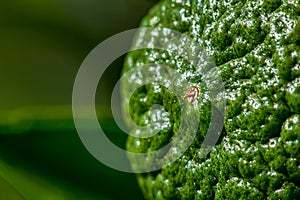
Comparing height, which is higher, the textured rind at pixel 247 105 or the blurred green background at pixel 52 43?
the blurred green background at pixel 52 43

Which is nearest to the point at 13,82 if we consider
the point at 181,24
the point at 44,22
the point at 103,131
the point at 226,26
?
the point at 44,22

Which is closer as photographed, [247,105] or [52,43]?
[247,105]

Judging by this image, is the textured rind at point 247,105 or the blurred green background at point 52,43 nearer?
the textured rind at point 247,105

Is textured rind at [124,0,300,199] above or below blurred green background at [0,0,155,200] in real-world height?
below

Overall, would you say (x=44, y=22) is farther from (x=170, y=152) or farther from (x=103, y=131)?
(x=170, y=152)

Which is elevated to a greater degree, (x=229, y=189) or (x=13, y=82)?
(x=13, y=82)

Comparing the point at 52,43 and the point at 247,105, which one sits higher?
the point at 52,43

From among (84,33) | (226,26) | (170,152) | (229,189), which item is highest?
(84,33)

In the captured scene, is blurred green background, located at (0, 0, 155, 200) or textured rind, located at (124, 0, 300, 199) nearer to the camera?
textured rind, located at (124, 0, 300, 199)
